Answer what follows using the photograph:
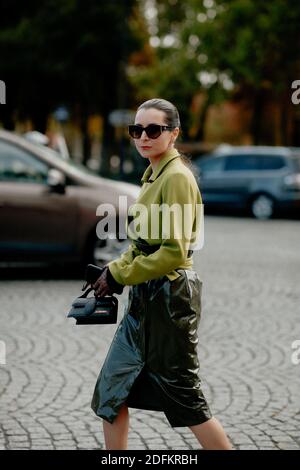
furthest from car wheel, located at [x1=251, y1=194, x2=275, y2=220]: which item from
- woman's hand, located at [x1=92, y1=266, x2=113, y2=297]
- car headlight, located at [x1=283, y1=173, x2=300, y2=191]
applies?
woman's hand, located at [x1=92, y1=266, x2=113, y2=297]

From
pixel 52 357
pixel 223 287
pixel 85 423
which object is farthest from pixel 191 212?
pixel 223 287

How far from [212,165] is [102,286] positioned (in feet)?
64.0

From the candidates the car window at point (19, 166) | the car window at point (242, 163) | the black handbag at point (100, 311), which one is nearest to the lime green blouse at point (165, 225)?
the black handbag at point (100, 311)

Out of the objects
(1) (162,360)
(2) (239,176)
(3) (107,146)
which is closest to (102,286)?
(1) (162,360)

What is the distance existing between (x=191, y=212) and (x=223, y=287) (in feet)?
21.3

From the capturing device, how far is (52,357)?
650cm

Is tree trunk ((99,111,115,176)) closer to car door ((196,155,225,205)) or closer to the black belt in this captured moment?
car door ((196,155,225,205))

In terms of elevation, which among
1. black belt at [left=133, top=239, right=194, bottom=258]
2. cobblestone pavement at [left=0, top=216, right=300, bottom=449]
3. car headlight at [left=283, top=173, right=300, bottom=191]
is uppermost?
car headlight at [left=283, top=173, right=300, bottom=191]

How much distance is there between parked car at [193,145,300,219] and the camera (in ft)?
69.7

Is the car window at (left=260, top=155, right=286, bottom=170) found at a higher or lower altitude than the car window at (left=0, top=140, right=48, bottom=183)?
higher

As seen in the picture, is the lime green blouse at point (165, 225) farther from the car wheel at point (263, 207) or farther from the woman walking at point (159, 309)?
the car wheel at point (263, 207)

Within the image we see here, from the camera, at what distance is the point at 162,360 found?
3594 mm

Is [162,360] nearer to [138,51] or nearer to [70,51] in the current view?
[70,51]

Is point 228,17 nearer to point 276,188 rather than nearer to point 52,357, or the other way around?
point 276,188
